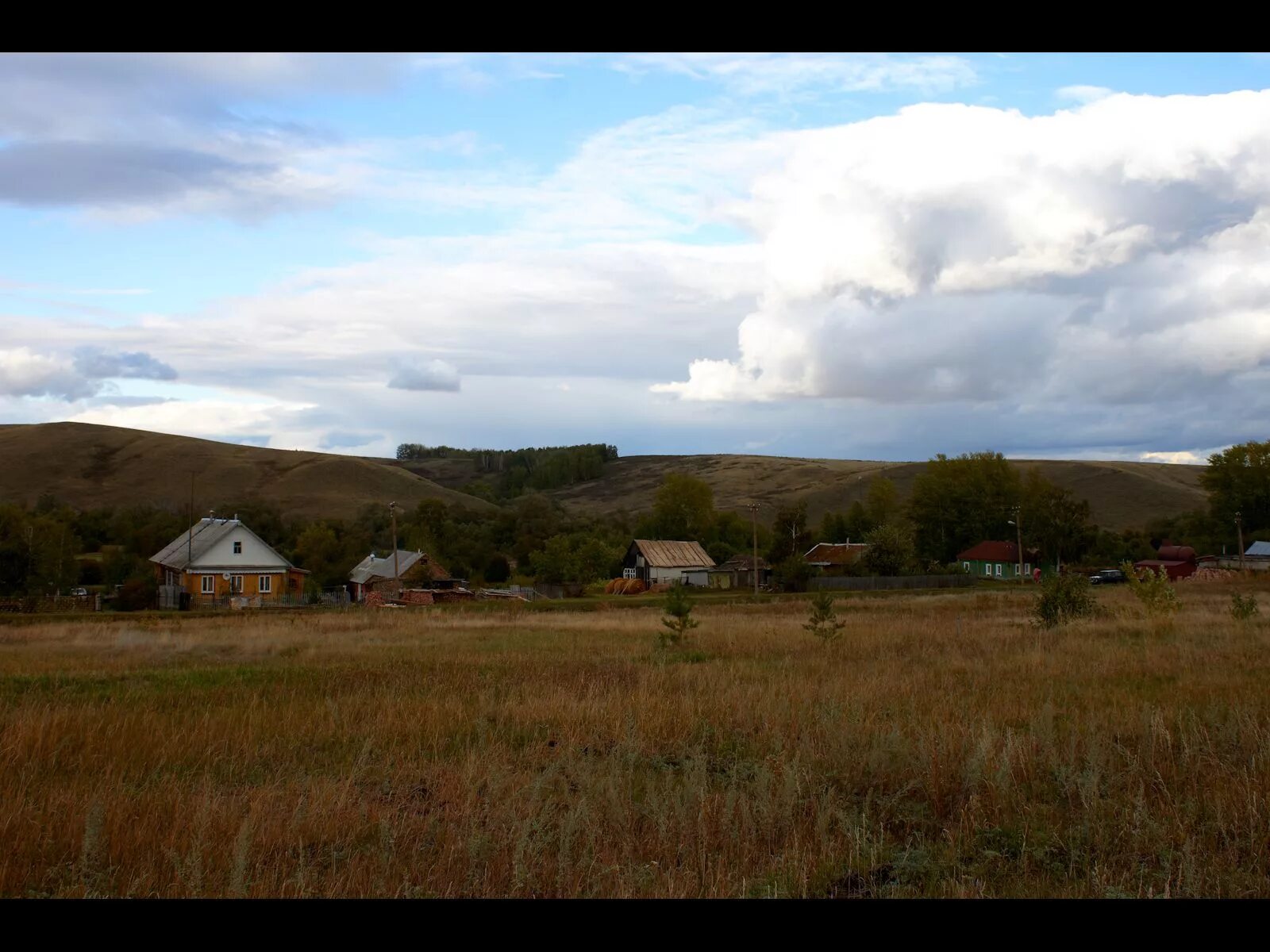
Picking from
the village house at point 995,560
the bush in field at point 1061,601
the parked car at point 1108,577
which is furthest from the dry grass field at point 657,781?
the village house at point 995,560

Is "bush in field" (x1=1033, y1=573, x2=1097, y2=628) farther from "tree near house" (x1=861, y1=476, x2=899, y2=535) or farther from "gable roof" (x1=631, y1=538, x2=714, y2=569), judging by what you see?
"tree near house" (x1=861, y1=476, x2=899, y2=535)

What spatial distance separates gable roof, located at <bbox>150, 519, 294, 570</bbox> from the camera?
68.2 m

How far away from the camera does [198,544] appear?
68812 mm

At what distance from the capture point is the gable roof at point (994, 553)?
316 feet

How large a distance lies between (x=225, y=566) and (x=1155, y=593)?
62.7m

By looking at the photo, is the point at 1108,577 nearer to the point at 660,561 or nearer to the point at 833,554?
the point at 833,554

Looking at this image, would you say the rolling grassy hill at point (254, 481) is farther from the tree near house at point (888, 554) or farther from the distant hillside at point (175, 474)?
the tree near house at point (888, 554)

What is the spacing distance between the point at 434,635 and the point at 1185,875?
87.4 ft

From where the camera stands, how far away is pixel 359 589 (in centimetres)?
7650

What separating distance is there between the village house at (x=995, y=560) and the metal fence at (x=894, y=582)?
2369 cm

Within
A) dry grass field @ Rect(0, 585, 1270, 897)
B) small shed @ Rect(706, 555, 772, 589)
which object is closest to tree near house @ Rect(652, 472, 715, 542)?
small shed @ Rect(706, 555, 772, 589)

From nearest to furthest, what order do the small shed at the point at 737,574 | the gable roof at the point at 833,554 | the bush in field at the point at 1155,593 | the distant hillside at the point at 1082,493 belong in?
the bush in field at the point at 1155,593, the small shed at the point at 737,574, the gable roof at the point at 833,554, the distant hillside at the point at 1082,493
